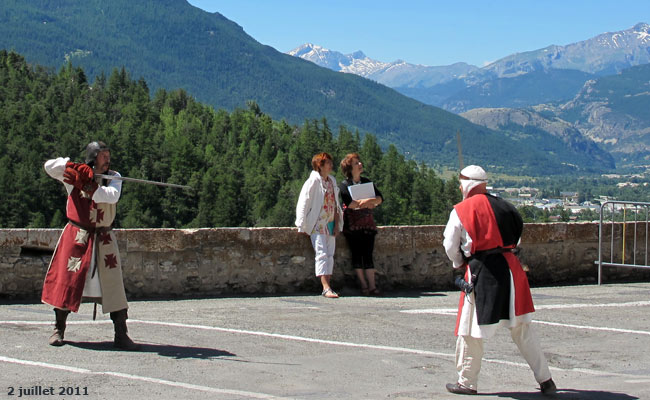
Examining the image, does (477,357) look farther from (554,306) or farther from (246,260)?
(246,260)

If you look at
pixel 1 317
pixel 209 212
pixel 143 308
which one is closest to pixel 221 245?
pixel 143 308

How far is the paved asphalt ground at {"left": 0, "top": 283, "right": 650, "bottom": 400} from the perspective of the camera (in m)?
5.97

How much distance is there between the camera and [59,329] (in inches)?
278

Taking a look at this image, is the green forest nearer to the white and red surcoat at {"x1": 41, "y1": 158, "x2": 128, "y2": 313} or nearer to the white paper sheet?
the white paper sheet

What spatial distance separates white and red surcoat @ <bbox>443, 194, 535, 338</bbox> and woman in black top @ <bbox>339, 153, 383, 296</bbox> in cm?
463

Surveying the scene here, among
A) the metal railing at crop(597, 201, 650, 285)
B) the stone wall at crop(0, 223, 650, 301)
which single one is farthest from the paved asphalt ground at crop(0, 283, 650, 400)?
the metal railing at crop(597, 201, 650, 285)

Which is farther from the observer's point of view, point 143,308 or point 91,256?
point 143,308

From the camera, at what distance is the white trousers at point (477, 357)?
5.95 meters

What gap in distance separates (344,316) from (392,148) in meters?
135

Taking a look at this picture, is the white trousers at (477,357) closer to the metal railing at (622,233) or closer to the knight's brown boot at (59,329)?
the knight's brown boot at (59,329)

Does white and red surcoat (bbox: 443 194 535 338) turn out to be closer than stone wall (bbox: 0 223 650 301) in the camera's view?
Yes

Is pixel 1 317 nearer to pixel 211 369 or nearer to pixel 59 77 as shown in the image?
pixel 211 369

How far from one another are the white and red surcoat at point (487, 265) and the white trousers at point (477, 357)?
0.25 feet

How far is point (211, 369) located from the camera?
6469mm
